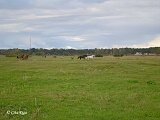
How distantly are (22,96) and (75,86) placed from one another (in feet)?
14.3

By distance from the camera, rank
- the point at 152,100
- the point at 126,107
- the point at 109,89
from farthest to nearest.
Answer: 1. the point at 109,89
2. the point at 152,100
3. the point at 126,107

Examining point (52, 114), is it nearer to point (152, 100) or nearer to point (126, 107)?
point (126, 107)

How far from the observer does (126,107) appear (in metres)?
10.6

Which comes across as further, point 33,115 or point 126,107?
point 126,107

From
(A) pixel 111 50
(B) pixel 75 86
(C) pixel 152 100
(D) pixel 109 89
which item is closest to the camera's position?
(C) pixel 152 100

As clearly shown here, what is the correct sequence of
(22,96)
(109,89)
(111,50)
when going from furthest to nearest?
(111,50), (109,89), (22,96)

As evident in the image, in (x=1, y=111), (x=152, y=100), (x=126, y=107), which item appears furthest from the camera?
(x=152, y=100)

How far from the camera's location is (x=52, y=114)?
9.59 metres

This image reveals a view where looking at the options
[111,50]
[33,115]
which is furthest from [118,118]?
[111,50]

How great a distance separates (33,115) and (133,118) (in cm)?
415

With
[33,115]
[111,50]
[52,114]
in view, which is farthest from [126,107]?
[111,50]

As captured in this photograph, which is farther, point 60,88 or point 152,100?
point 60,88

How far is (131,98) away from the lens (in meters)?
12.2

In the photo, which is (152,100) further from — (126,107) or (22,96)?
(22,96)
